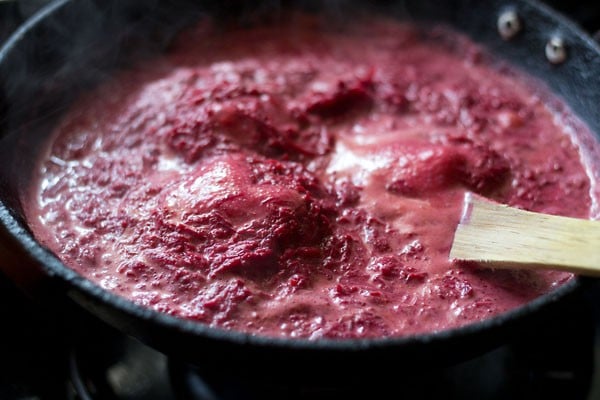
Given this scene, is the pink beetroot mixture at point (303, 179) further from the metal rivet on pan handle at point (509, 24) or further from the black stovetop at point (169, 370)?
the black stovetop at point (169, 370)

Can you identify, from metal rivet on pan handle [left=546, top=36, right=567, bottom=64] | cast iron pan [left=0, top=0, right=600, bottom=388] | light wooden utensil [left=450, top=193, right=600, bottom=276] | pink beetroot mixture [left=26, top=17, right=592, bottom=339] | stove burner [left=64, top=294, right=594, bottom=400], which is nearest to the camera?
cast iron pan [left=0, top=0, right=600, bottom=388]

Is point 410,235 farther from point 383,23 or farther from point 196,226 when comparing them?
point 383,23

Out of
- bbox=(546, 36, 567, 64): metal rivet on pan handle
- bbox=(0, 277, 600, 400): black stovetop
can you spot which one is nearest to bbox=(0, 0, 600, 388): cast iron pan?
bbox=(546, 36, 567, 64): metal rivet on pan handle

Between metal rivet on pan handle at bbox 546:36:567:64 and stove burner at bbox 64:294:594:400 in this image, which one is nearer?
stove burner at bbox 64:294:594:400

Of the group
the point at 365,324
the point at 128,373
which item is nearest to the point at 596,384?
the point at 365,324

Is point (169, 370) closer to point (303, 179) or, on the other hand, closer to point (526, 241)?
point (303, 179)

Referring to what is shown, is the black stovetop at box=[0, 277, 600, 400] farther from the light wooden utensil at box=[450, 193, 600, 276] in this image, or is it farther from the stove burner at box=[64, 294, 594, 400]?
the light wooden utensil at box=[450, 193, 600, 276]

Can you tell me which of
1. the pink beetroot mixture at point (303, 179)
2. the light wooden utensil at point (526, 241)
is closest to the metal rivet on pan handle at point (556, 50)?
the pink beetroot mixture at point (303, 179)
